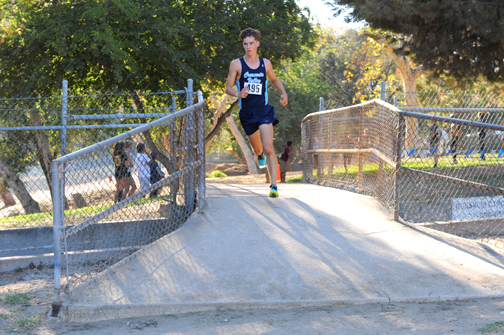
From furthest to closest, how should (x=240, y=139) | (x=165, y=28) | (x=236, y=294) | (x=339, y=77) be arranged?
(x=339, y=77)
(x=240, y=139)
(x=165, y=28)
(x=236, y=294)

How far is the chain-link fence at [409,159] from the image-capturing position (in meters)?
5.50

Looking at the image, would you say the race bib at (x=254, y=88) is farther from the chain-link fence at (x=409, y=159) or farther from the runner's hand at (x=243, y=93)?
the chain-link fence at (x=409, y=159)

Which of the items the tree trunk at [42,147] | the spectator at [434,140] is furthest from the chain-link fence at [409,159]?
the tree trunk at [42,147]

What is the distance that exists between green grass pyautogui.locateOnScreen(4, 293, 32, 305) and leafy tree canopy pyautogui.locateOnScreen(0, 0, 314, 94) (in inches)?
305

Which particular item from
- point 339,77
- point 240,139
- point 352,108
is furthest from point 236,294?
point 339,77

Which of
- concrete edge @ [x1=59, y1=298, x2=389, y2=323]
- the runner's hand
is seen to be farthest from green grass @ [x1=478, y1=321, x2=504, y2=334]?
the runner's hand

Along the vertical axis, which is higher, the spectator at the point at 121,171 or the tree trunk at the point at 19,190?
the spectator at the point at 121,171

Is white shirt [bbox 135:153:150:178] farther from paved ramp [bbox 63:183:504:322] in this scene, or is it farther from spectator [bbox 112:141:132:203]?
Answer: paved ramp [bbox 63:183:504:322]

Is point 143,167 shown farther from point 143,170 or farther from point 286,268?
point 286,268

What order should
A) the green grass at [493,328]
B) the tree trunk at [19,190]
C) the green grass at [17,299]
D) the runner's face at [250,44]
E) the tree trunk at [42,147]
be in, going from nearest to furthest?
the green grass at [493,328], the green grass at [17,299], the runner's face at [250,44], the tree trunk at [42,147], the tree trunk at [19,190]

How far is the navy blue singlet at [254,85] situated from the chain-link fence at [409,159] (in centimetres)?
151

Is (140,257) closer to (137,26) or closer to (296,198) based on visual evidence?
(296,198)

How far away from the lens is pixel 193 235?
507cm

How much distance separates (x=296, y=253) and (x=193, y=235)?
1.12 metres
